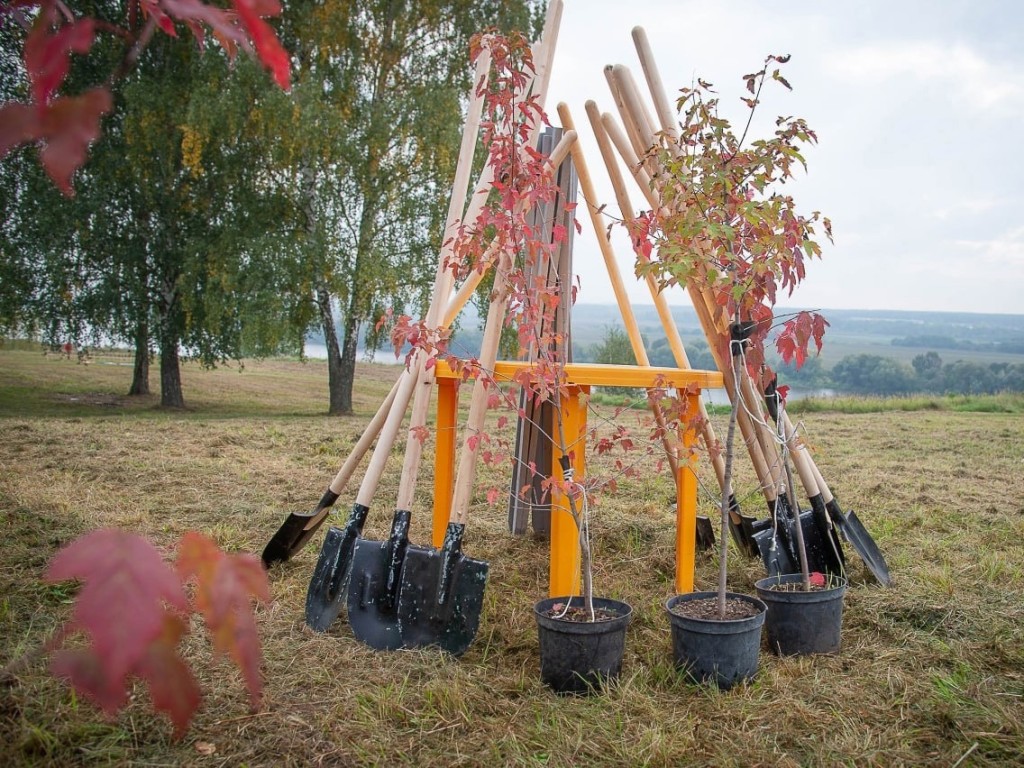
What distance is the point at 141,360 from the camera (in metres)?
12.8

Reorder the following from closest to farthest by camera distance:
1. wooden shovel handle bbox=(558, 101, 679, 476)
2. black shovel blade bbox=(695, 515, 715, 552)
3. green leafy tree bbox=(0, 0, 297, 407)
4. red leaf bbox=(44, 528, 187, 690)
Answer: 1. red leaf bbox=(44, 528, 187, 690)
2. wooden shovel handle bbox=(558, 101, 679, 476)
3. black shovel blade bbox=(695, 515, 715, 552)
4. green leafy tree bbox=(0, 0, 297, 407)

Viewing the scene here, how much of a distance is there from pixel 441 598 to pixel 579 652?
0.53 m

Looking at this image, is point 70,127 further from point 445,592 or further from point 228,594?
point 445,592

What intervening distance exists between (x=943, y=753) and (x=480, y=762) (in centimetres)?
115

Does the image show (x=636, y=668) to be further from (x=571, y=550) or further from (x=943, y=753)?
(x=943, y=753)

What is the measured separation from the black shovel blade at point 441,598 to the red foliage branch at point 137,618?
75.8 inches

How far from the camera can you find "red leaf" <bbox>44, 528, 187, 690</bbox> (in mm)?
635

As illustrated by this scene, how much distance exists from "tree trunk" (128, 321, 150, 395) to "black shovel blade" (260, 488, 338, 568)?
9009mm

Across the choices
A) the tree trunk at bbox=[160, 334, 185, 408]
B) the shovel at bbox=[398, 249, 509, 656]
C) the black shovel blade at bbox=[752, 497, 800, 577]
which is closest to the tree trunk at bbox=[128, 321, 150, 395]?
the tree trunk at bbox=[160, 334, 185, 408]

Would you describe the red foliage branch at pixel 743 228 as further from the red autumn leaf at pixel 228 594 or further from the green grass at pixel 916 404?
the green grass at pixel 916 404

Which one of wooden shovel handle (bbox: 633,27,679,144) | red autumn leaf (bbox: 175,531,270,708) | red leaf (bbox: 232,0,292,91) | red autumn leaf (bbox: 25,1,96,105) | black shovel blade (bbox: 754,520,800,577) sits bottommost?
black shovel blade (bbox: 754,520,800,577)

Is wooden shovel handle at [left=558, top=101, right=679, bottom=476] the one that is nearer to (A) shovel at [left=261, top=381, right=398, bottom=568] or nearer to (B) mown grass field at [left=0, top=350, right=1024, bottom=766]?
(B) mown grass field at [left=0, top=350, right=1024, bottom=766]

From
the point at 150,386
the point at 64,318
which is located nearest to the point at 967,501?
the point at 64,318

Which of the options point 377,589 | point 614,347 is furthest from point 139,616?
point 614,347
